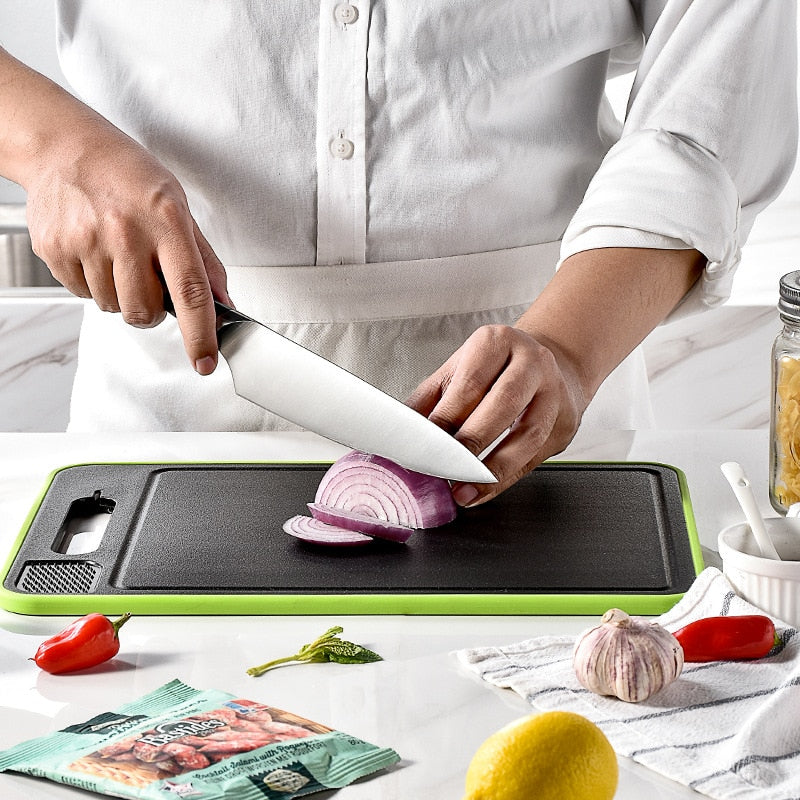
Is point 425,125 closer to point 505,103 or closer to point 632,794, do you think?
point 505,103

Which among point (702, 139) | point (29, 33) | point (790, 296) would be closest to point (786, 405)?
point (790, 296)

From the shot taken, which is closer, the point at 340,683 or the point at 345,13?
the point at 340,683

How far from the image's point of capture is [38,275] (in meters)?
2.47

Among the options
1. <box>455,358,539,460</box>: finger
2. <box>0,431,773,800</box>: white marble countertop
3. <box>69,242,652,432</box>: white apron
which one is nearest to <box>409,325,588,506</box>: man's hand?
<box>455,358,539,460</box>: finger

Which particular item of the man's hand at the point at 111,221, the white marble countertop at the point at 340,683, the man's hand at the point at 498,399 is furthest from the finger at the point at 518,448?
the man's hand at the point at 111,221

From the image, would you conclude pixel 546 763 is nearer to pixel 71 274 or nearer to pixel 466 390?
pixel 466 390

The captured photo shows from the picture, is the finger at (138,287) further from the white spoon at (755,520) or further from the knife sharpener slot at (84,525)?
the white spoon at (755,520)

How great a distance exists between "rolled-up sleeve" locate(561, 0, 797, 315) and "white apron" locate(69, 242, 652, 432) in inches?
6.1

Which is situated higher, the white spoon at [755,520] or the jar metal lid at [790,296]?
the jar metal lid at [790,296]

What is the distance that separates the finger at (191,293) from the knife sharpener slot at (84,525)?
7.2 inches

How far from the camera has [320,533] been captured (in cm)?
101

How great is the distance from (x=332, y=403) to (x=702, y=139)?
47cm

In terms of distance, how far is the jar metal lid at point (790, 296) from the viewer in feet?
3.30

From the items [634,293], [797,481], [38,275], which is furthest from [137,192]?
[38,275]
